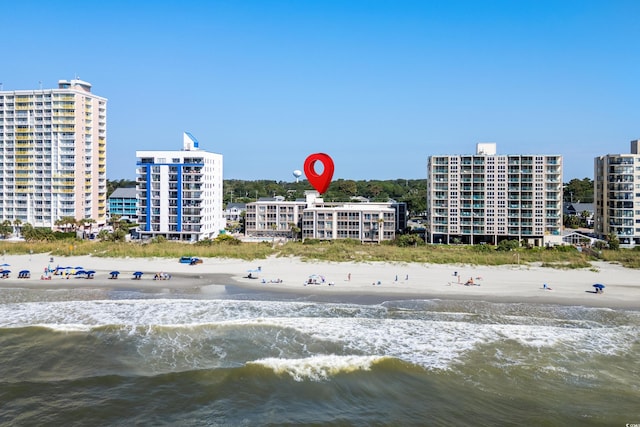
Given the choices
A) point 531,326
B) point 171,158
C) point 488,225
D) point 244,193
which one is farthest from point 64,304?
point 244,193

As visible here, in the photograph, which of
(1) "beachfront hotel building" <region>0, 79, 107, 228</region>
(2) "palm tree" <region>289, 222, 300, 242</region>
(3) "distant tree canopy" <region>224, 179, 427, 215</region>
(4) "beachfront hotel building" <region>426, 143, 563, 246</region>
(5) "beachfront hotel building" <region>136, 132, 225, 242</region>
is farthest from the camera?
(3) "distant tree canopy" <region>224, 179, 427, 215</region>

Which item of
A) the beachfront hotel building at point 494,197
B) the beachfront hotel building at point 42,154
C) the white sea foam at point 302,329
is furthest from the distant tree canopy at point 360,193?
the white sea foam at point 302,329

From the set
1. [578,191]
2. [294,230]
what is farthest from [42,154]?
[578,191]

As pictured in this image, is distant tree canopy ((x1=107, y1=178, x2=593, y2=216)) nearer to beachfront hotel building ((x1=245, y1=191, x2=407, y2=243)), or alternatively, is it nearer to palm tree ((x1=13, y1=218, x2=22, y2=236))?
beachfront hotel building ((x1=245, y1=191, x2=407, y2=243))

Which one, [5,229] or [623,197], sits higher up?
[623,197]

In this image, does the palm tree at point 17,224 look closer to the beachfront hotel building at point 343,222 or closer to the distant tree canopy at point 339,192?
the beachfront hotel building at point 343,222

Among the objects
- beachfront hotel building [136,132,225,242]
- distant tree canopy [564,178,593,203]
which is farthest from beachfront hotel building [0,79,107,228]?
distant tree canopy [564,178,593,203]

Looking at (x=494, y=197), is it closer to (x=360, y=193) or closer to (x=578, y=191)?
(x=578, y=191)
